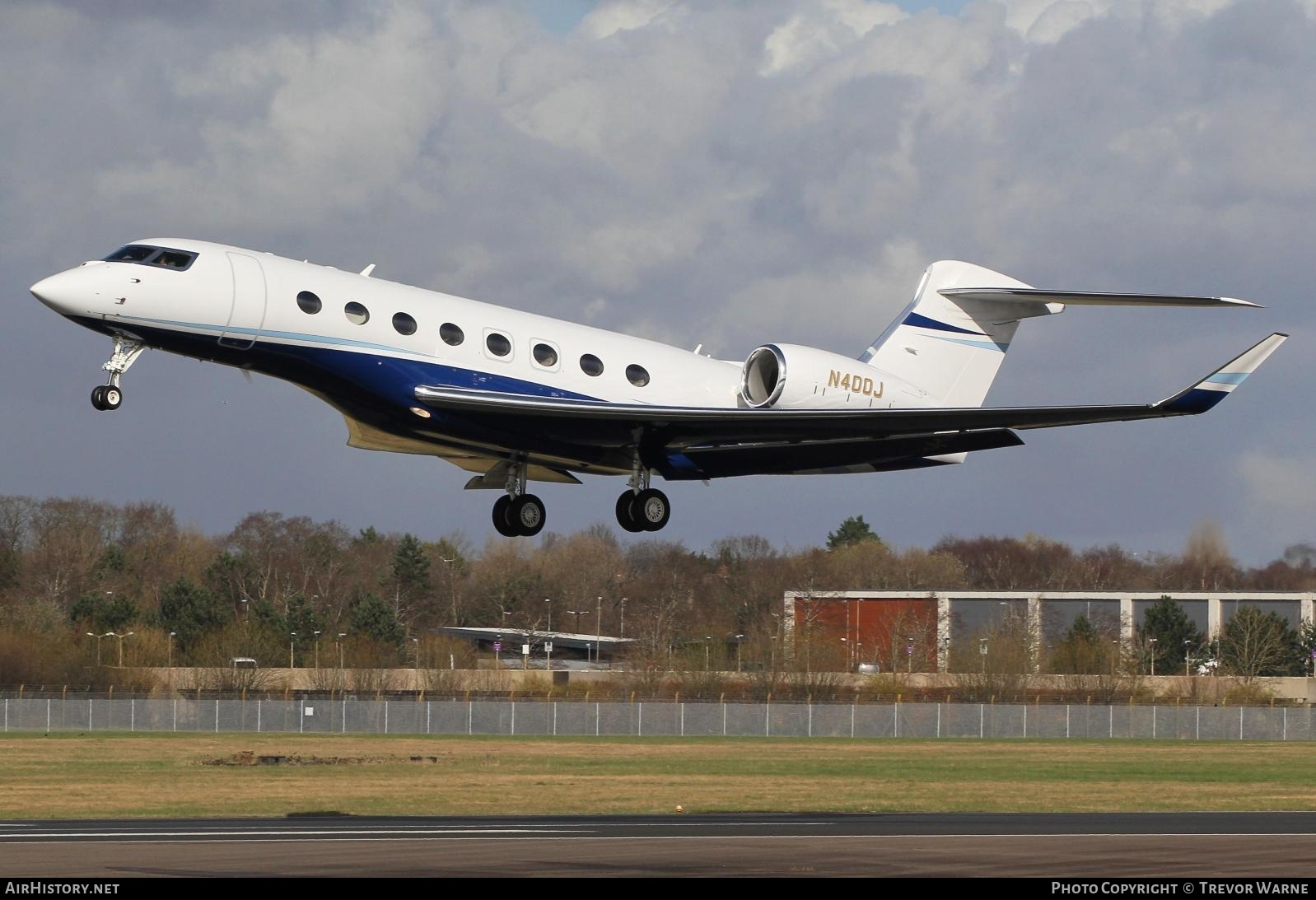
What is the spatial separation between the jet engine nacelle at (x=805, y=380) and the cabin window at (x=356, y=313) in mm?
6189

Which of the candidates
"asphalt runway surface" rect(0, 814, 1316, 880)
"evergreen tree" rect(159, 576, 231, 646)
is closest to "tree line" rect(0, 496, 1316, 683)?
Answer: "evergreen tree" rect(159, 576, 231, 646)

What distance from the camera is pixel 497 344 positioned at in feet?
78.0

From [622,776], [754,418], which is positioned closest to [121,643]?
[622,776]

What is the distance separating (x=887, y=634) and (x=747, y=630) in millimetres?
7890

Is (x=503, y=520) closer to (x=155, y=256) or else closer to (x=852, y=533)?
(x=155, y=256)

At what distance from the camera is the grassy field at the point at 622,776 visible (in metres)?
32.3

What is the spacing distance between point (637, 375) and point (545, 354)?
1.63 m

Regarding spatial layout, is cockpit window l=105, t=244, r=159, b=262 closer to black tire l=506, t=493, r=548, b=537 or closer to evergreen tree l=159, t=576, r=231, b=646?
black tire l=506, t=493, r=548, b=537

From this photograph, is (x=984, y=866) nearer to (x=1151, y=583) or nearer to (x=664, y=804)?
(x=664, y=804)

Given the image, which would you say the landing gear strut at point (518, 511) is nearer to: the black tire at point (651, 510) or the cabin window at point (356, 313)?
the black tire at point (651, 510)

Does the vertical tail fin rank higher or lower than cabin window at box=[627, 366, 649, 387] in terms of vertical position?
higher

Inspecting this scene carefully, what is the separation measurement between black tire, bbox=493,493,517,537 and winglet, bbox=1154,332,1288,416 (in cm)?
975

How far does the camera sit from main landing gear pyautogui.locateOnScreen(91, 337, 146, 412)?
2095cm

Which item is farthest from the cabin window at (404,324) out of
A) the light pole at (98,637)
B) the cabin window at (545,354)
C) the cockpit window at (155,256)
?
the light pole at (98,637)
